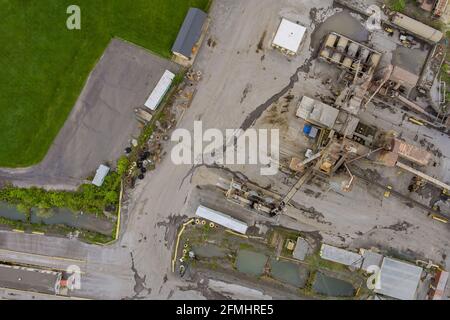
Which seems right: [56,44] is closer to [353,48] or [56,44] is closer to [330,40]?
[330,40]

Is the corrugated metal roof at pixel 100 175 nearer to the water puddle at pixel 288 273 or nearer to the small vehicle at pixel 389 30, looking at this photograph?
the water puddle at pixel 288 273

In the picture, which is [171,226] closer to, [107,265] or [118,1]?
[107,265]

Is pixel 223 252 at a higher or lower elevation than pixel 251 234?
lower

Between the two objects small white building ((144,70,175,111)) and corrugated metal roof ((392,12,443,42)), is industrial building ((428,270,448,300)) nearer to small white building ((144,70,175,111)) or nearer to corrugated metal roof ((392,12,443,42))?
corrugated metal roof ((392,12,443,42))

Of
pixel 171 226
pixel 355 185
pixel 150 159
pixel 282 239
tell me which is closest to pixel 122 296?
pixel 171 226

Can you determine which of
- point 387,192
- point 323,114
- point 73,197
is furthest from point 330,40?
point 73,197

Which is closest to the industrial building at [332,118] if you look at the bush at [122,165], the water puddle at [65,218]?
the bush at [122,165]

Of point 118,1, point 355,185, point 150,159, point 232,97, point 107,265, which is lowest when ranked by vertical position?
point 107,265
